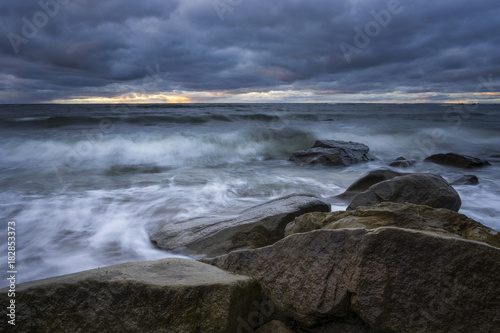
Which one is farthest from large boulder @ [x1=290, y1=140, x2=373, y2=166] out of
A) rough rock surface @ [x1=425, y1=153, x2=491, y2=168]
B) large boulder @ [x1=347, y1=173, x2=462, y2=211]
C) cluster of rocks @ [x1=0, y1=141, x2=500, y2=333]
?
cluster of rocks @ [x1=0, y1=141, x2=500, y2=333]

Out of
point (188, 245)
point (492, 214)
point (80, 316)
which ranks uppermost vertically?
point (80, 316)

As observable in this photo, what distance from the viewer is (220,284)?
73.1 inches

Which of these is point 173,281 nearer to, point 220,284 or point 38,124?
point 220,284

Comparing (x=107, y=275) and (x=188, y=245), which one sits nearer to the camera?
(x=107, y=275)

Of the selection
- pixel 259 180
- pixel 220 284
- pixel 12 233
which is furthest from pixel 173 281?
pixel 259 180

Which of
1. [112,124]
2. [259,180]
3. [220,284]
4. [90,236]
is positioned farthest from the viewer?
[112,124]

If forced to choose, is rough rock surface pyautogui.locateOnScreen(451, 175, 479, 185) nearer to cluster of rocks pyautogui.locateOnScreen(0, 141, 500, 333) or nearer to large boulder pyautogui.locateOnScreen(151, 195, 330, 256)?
large boulder pyautogui.locateOnScreen(151, 195, 330, 256)

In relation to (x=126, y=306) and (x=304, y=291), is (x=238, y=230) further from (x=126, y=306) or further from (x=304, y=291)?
(x=126, y=306)

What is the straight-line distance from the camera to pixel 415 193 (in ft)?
12.9

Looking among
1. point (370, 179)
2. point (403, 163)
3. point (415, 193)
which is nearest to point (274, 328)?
point (415, 193)

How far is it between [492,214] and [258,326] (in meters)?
5.02

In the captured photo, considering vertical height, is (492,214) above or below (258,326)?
below

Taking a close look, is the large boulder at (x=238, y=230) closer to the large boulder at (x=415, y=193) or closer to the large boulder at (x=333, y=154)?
the large boulder at (x=415, y=193)

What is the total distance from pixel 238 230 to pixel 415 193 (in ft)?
7.01
